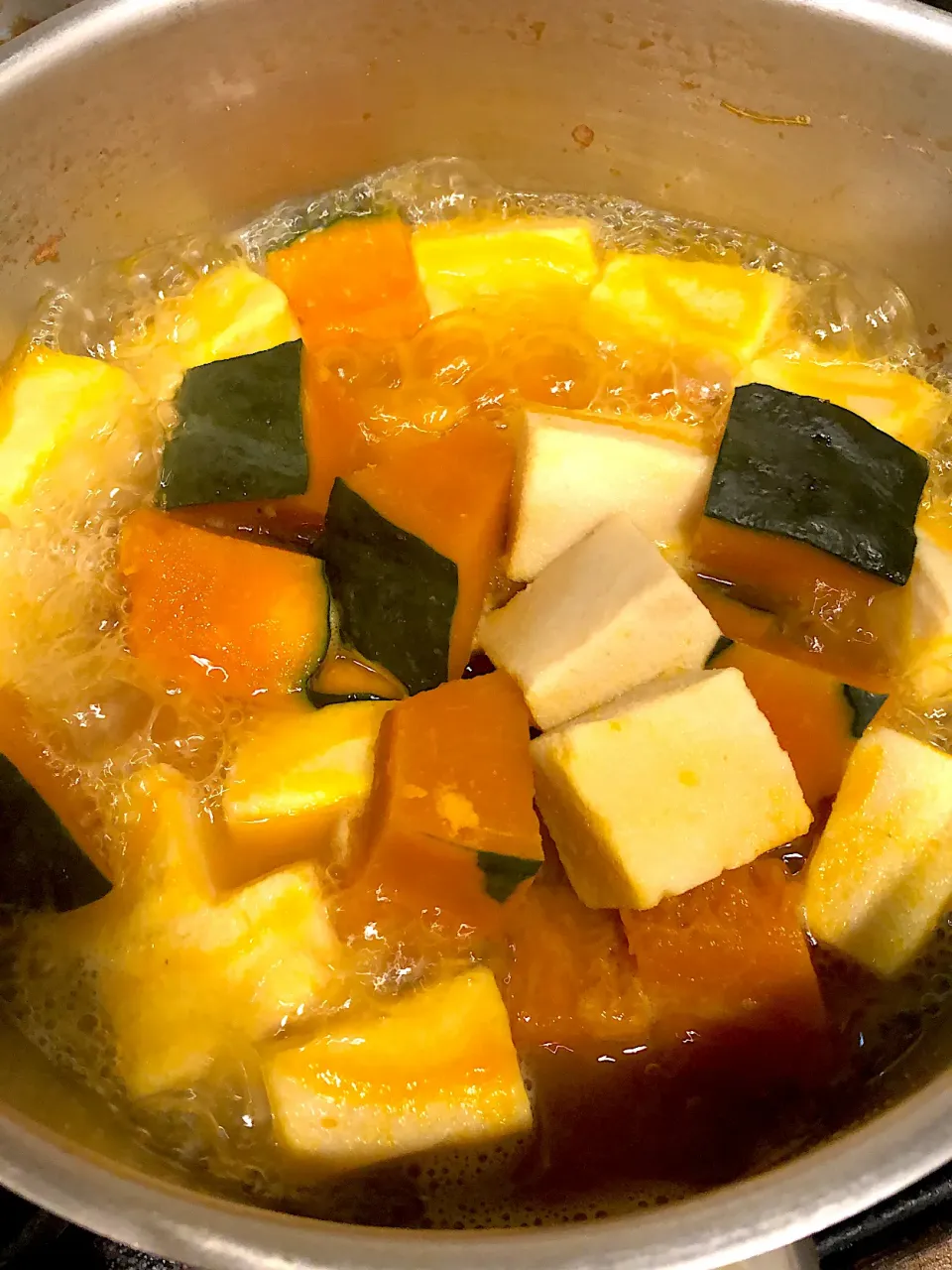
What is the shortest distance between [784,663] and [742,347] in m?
0.48

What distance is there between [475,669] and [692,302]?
59 cm

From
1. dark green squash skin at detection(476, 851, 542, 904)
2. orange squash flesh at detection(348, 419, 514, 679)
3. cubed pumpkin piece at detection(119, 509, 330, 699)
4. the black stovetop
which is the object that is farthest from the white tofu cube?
the black stovetop

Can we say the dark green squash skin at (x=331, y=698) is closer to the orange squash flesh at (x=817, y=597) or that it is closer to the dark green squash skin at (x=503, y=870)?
the dark green squash skin at (x=503, y=870)

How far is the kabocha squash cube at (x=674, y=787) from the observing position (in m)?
1.00

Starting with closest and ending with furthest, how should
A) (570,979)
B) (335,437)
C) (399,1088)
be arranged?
(399,1088)
(570,979)
(335,437)

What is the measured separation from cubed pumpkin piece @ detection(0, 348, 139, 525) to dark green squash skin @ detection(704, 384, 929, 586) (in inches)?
29.4

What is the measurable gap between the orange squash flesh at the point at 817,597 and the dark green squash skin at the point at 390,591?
0.33m

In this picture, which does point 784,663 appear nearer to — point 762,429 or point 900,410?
point 762,429

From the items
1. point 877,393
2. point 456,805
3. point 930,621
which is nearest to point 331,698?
point 456,805

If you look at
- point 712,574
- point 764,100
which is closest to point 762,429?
point 712,574

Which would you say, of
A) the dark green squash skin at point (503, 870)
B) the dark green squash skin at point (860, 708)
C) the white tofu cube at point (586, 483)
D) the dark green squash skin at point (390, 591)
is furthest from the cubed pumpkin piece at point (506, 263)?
the dark green squash skin at point (503, 870)

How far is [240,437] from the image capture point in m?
1.21

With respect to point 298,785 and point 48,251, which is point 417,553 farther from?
point 48,251

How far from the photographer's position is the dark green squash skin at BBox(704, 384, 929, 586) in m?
1.14
